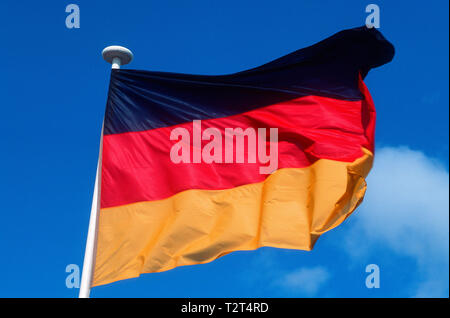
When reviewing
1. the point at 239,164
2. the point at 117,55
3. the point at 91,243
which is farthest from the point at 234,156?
the point at 91,243

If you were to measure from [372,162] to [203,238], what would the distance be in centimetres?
282

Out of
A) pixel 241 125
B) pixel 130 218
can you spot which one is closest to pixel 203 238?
pixel 130 218

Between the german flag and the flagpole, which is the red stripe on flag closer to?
the german flag

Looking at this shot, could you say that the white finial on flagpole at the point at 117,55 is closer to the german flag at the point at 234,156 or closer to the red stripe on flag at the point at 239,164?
the german flag at the point at 234,156

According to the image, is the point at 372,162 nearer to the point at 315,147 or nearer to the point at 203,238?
the point at 315,147

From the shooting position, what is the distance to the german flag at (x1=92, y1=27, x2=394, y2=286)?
8.87 metres

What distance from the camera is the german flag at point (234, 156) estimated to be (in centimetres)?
887

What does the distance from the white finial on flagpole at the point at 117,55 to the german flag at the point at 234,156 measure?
18cm

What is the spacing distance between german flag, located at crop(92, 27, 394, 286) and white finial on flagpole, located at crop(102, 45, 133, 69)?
184 mm

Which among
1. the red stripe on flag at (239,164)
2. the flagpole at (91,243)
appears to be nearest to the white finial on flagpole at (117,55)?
the flagpole at (91,243)

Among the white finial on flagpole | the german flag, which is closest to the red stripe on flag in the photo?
A: the german flag
